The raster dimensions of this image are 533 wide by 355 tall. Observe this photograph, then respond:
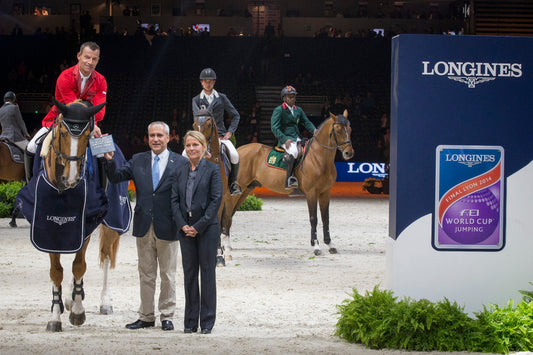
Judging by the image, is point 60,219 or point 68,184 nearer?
point 68,184

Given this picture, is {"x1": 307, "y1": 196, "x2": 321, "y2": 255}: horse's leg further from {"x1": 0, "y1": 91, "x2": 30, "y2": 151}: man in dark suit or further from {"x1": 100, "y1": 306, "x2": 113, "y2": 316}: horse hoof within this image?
{"x1": 0, "y1": 91, "x2": 30, "y2": 151}: man in dark suit

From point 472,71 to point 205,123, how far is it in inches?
169

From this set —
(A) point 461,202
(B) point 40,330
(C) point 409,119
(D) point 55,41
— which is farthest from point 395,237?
(D) point 55,41

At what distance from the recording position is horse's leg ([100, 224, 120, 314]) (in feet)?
22.1

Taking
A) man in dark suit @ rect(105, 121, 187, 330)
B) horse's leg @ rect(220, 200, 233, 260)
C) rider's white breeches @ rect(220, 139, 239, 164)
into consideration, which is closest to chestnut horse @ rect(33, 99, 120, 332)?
man in dark suit @ rect(105, 121, 187, 330)

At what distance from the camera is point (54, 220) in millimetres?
5906

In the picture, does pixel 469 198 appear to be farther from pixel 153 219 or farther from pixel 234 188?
pixel 234 188

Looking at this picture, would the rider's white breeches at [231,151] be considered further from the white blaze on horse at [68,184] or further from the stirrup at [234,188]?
the white blaze on horse at [68,184]

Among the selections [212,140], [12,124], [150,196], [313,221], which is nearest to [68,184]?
[150,196]

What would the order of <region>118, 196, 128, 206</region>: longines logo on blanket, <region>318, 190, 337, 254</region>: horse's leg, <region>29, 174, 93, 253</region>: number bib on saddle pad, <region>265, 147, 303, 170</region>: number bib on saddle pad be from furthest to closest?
<region>265, 147, 303, 170</region>: number bib on saddle pad → <region>318, 190, 337, 254</region>: horse's leg → <region>118, 196, 128, 206</region>: longines logo on blanket → <region>29, 174, 93, 253</region>: number bib on saddle pad

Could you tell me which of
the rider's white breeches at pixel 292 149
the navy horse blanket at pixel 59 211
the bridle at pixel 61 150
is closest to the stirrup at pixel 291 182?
the rider's white breeches at pixel 292 149

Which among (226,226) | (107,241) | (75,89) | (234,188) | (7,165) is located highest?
(75,89)

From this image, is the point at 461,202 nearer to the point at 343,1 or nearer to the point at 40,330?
the point at 40,330

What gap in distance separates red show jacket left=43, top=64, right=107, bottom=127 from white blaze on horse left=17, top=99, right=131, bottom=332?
50cm
